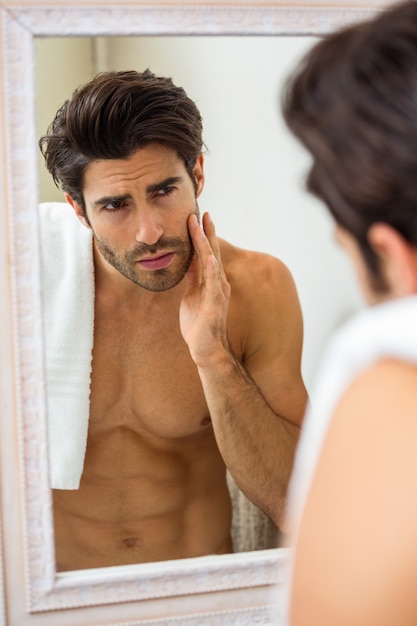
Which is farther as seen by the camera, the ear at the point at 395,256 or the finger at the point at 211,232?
the finger at the point at 211,232

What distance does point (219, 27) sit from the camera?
Result: 0.92 meters

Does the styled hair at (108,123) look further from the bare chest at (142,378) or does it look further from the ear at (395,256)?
the ear at (395,256)

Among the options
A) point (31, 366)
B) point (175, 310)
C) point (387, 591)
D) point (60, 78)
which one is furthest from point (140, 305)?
point (387, 591)

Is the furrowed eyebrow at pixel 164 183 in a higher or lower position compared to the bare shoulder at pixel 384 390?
higher

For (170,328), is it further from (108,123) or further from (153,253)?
(108,123)

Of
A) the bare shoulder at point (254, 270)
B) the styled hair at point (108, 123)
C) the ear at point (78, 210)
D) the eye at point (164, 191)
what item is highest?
the styled hair at point (108, 123)

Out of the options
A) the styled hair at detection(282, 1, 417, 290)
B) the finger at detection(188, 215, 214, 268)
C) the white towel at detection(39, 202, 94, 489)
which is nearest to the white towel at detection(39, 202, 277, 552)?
the white towel at detection(39, 202, 94, 489)

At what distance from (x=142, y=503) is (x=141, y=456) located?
59mm

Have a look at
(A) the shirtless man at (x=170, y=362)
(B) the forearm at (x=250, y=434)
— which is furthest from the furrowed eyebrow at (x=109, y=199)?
(B) the forearm at (x=250, y=434)

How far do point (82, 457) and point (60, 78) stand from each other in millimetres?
442

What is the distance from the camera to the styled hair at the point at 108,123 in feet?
2.86

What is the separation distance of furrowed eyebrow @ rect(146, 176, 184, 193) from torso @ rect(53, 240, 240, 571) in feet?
0.46

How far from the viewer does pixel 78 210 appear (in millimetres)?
902

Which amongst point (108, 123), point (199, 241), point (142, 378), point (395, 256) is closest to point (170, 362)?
point (142, 378)
